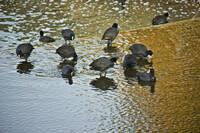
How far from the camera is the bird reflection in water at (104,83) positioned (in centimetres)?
1195

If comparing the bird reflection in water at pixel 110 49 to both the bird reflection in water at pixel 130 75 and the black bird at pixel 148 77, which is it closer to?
the bird reflection in water at pixel 130 75

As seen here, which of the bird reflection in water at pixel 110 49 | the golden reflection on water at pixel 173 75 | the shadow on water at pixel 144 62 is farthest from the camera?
the bird reflection in water at pixel 110 49

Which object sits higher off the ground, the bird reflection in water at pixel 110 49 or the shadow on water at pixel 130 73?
the bird reflection in water at pixel 110 49

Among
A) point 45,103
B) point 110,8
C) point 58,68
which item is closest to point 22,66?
point 58,68

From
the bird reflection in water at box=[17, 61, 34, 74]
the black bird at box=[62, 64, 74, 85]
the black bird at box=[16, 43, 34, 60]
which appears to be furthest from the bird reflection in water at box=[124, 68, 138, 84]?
the black bird at box=[16, 43, 34, 60]

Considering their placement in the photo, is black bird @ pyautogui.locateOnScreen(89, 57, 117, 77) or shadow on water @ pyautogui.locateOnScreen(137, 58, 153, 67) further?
shadow on water @ pyautogui.locateOnScreen(137, 58, 153, 67)

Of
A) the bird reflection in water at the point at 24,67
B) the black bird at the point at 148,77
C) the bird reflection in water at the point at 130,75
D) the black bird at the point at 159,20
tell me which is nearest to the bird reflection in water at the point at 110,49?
the bird reflection in water at the point at 130,75

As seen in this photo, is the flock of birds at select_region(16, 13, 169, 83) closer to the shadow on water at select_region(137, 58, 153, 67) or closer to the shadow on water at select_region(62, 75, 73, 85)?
the shadow on water at select_region(62, 75, 73, 85)

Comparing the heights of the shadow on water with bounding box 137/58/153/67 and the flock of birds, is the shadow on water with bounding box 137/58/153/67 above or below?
below

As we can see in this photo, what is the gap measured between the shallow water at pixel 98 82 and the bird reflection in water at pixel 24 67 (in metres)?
0.05

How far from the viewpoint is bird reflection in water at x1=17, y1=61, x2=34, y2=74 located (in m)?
13.6

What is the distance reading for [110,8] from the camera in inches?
998

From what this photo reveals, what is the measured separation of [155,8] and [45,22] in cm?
927

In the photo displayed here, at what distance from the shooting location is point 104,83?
1238 centimetres
